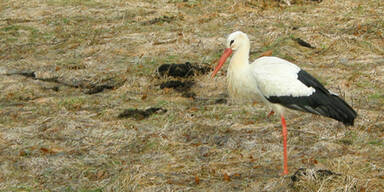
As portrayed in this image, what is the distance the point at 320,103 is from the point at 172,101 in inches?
114

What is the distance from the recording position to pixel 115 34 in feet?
39.6

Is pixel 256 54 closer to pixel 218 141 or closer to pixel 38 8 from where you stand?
pixel 218 141

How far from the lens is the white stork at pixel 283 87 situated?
240 inches

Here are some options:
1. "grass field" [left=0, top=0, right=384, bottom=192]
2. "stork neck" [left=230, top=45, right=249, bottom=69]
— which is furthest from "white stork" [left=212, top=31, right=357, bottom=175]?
"grass field" [left=0, top=0, right=384, bottom=192]

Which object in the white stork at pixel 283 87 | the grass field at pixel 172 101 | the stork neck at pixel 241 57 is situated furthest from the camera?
the stork neck at pixel 241 57

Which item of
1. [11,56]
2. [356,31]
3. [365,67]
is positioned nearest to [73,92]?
[11,56]

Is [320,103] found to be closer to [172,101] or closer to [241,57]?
[241,57]

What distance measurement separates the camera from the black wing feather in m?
6.04

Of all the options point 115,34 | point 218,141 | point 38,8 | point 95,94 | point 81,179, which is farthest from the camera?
point 38,8

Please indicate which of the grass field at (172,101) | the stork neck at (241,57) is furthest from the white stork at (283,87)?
the grass field at (172,101)

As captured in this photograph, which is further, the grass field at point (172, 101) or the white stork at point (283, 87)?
the white stork at point (283, 87)

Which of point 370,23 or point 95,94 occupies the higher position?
point 370,23

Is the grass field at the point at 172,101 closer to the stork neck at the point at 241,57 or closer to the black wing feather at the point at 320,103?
the black wing feather at the point at 320,103

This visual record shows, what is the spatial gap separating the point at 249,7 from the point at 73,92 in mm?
5984
